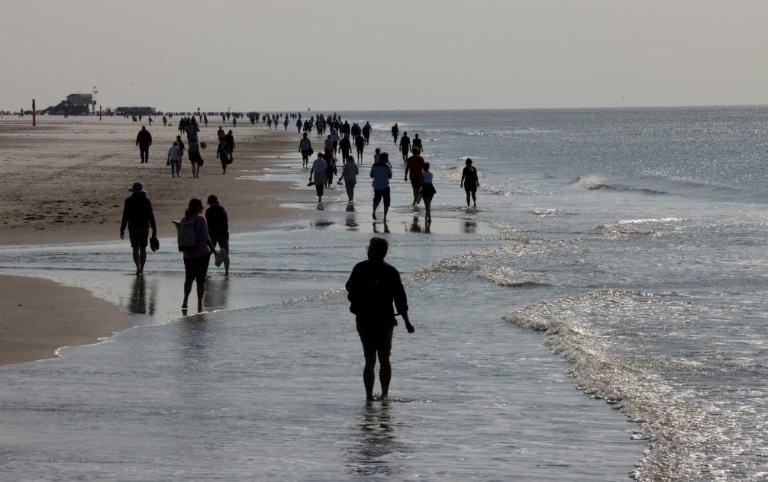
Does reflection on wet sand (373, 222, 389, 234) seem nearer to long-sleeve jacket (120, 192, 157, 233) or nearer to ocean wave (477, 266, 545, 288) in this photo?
ocean wave (477, 266, 545, 288)

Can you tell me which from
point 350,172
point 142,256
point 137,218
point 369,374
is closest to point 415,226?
point 350,172

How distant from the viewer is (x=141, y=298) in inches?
632

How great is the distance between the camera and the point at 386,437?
929cm

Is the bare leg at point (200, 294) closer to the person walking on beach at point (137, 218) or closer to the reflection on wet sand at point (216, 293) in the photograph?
the reflection on wet sand at point (216, 293)

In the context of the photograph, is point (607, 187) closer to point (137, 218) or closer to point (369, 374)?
point (137, 218)

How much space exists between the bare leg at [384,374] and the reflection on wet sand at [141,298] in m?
5.34

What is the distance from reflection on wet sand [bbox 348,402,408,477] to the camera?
8414 millimetres

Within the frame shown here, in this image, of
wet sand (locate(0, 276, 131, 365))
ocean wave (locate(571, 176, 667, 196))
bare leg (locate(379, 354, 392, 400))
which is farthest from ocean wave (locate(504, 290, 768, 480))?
ocean wave (locate(571, 176, 667, 196))

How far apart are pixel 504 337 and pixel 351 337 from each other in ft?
5.77

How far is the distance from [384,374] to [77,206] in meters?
19.8

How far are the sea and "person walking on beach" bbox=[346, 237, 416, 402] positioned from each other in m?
0.57

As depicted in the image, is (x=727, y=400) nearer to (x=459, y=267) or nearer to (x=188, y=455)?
(x=188, y=455)

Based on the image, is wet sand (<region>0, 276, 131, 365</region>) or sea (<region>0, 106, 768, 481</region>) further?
wet sand (<region>0, 276, 131, 365</region>)

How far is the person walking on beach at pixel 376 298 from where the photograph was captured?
1007cm
